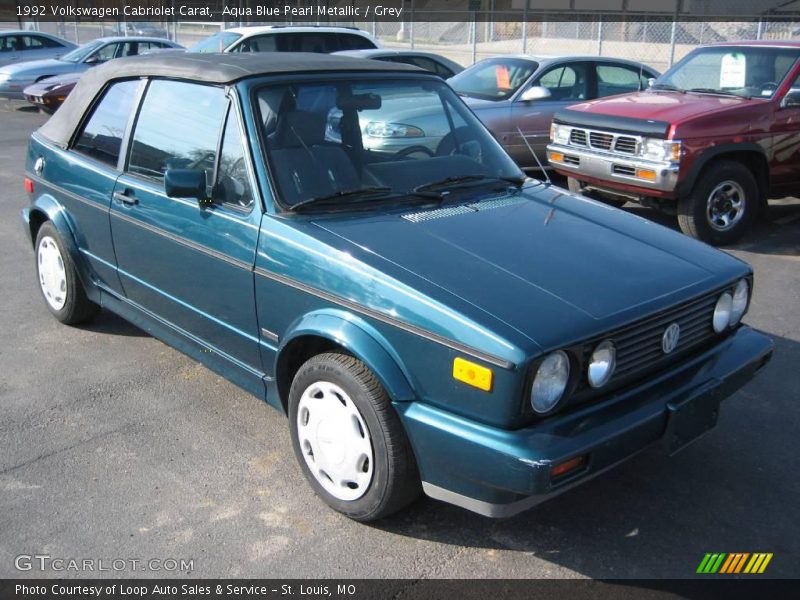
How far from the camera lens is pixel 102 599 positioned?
113 inches

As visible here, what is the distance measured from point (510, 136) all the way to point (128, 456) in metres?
6.85

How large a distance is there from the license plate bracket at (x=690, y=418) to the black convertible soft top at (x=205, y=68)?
7.54 feet

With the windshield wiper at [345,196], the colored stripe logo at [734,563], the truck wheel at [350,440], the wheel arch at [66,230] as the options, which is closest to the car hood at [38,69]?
the wheel arch at [66,230]

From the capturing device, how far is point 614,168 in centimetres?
738

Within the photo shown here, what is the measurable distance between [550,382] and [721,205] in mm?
5355

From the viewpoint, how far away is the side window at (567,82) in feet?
32.1

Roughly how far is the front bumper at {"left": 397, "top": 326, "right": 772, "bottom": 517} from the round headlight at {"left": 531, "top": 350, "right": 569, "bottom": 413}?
7 cm

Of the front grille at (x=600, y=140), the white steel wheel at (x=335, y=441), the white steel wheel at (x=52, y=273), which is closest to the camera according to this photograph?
the white steel wheel at (x=335, y=441)

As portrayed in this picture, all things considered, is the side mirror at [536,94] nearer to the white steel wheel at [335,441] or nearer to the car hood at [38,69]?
the white steel wheel at [335,441]

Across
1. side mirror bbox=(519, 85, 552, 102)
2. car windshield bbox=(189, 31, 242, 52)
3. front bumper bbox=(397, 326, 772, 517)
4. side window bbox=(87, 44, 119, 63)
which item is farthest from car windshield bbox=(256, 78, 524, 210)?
side window bbox=(87, 44, 119, 63)

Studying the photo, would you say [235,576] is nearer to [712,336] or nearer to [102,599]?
[102,599]

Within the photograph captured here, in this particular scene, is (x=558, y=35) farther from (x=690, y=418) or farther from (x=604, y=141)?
(x=690, y=418)

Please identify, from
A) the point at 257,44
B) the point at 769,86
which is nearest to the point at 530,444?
the point at 769,86

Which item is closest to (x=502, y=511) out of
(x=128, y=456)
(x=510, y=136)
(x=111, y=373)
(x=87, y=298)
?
(x=128, y=456)
